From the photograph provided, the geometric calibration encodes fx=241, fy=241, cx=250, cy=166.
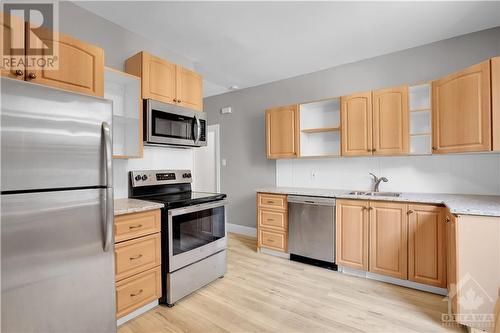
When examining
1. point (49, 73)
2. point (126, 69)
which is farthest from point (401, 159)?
point (49, 73)

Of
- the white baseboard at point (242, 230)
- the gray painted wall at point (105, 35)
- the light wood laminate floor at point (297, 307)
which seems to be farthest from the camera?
the white baseboard at point (242, 230)

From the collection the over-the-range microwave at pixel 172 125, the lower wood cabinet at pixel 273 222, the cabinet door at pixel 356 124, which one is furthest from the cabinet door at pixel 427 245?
the over-the-range microwave at pixel 172 125

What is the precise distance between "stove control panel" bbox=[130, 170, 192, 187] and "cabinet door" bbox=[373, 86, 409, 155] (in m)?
2.34

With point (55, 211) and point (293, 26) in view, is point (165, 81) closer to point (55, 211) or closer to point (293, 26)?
point (293, 26)

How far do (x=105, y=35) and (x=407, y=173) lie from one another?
3729mm

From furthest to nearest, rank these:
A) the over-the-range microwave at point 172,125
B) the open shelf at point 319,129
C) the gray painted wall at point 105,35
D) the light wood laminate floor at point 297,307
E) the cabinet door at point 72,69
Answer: the open shelf at point 319,129
the over-the-range microwave at point 172,125
the gray painted wall at point 105,35
the light wood laminate floor at point 297,307
the cabinet door at point 72,69

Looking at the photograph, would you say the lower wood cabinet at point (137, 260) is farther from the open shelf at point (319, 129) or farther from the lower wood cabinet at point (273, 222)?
the open shelf at point (319, 129)

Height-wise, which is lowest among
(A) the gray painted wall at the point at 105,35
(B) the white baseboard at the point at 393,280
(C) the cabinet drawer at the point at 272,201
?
(B) the white baseboard at the point at 393,280

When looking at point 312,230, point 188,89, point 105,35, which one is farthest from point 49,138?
point 312,230

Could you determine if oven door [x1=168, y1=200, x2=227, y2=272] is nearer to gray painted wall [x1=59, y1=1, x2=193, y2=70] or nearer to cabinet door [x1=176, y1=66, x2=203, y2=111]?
cabinet door [x1=176, y1=66, x2=203, y2=111]

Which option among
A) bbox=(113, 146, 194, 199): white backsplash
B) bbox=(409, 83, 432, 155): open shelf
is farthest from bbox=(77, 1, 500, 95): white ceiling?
bbox=(113, 146, 194, 199): white backsplash

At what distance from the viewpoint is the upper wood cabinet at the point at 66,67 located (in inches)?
62.4

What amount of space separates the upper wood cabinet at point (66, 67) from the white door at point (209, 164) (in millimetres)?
2879

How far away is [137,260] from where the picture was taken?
6.44 feet
